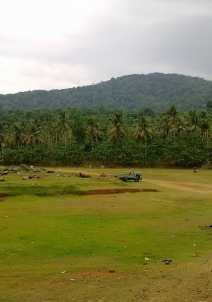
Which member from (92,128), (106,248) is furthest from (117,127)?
(106,248)

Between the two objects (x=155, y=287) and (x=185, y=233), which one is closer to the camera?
(x=155, y=287)

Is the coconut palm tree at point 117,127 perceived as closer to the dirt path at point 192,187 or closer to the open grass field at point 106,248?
the dirt path at point 192,187

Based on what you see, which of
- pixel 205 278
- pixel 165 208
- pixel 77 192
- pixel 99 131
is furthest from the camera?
pixel 99 131

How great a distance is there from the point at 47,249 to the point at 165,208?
1472 cm

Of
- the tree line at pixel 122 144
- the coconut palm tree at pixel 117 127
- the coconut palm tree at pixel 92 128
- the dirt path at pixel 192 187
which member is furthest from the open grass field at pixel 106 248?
the coconut palm tree at pixel 92 128

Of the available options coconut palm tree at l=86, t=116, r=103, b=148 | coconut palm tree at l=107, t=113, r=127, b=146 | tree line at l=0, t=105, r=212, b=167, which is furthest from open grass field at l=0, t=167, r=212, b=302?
coconut palm tree at l=86, t=116, r=103, b=148

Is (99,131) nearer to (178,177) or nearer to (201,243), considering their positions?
(178,177)

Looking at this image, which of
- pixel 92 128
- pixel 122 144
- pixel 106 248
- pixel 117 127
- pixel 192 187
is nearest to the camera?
pixel 106 248

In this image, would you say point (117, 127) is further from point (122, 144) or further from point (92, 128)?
point (92, 128)

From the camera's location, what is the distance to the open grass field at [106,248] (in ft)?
41.2

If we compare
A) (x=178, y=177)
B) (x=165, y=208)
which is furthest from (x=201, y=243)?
(x=178, y=177)

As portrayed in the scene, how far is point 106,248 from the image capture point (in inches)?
744

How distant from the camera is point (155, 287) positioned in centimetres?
1280

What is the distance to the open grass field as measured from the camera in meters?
12.6
